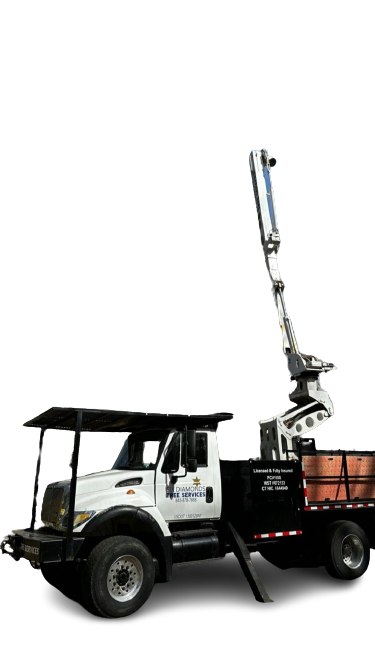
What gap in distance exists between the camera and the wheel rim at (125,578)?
7656 millimetres

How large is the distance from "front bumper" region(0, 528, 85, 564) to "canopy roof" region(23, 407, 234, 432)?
1914 mm

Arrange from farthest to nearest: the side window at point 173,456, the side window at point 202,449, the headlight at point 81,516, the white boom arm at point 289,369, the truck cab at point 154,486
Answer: the white boom arm at point 289,369 → the side window at point 202,449 → the side window at point 173,456 → the truck cab at point 154,486 → the headlight at point 81,516

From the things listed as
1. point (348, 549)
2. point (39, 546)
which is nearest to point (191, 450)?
point (39, 546)

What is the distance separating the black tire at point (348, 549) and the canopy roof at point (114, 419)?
365 centimetres

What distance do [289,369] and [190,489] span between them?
4.76 m

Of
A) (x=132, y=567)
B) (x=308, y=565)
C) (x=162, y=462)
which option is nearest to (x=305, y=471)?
(x=308, y=565)

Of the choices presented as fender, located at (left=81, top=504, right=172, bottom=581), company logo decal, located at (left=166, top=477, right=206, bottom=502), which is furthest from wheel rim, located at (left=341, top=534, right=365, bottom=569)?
fender, located at (left=81, top=504, right=172, bottom=581)

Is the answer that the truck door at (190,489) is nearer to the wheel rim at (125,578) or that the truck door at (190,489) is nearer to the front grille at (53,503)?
the wheel rim at (125,578)

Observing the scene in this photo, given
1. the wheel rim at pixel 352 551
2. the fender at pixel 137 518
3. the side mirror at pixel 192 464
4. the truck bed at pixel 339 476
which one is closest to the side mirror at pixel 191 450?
the side mirror at pixel 192 464

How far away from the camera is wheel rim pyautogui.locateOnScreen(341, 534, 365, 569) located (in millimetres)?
10938

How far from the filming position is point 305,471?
10562 millimetres

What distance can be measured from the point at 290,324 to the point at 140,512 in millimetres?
6535

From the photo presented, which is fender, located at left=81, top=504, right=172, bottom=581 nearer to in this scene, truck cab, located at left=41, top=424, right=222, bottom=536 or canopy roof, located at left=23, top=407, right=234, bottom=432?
truck cab, located at left=41, top=424, right=222, bottom=536

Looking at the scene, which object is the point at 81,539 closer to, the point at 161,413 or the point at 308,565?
the point at 161,413
